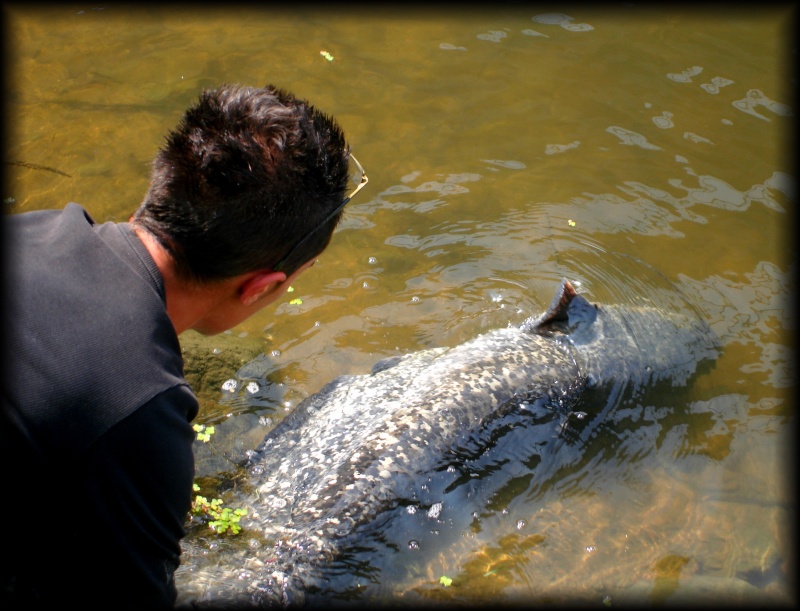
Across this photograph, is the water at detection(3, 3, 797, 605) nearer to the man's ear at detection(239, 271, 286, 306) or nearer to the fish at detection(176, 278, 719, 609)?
the fish at detection(176, 278, 719, 609)

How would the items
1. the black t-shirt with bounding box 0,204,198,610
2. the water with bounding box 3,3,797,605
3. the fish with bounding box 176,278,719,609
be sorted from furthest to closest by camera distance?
the water with bounding box 3,3,797,605 → the fish with bounding box 176,278,719,609 → the black t-shirt with bounding box 0,204,198,610

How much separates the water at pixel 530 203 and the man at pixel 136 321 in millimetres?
1920

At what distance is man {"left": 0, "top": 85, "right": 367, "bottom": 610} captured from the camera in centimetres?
200

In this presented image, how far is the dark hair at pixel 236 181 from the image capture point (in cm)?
239

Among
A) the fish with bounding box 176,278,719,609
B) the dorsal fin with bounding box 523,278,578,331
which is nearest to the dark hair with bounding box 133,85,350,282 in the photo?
the fish with bounding box 176,278,719,609

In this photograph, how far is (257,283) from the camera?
263 cm

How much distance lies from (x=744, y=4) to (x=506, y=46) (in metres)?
3.31

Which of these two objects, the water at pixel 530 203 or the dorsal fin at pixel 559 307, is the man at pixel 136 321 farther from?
the dorsal fin at pixel 559 307

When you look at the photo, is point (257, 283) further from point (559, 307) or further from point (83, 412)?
point (559, 307)

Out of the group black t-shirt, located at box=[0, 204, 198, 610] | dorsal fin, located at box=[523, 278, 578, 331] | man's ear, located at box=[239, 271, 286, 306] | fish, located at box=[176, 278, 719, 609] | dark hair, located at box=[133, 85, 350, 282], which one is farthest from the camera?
dorsal fin, located at box=[523, 278, 578, 331]

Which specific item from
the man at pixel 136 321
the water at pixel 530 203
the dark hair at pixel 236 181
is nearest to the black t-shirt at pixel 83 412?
the man at pixel 136 321

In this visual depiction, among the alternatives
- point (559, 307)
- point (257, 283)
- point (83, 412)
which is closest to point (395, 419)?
point (559, 307)

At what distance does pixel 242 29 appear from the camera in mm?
7887

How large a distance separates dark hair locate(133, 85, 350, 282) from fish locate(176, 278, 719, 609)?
A: 1.60 m
